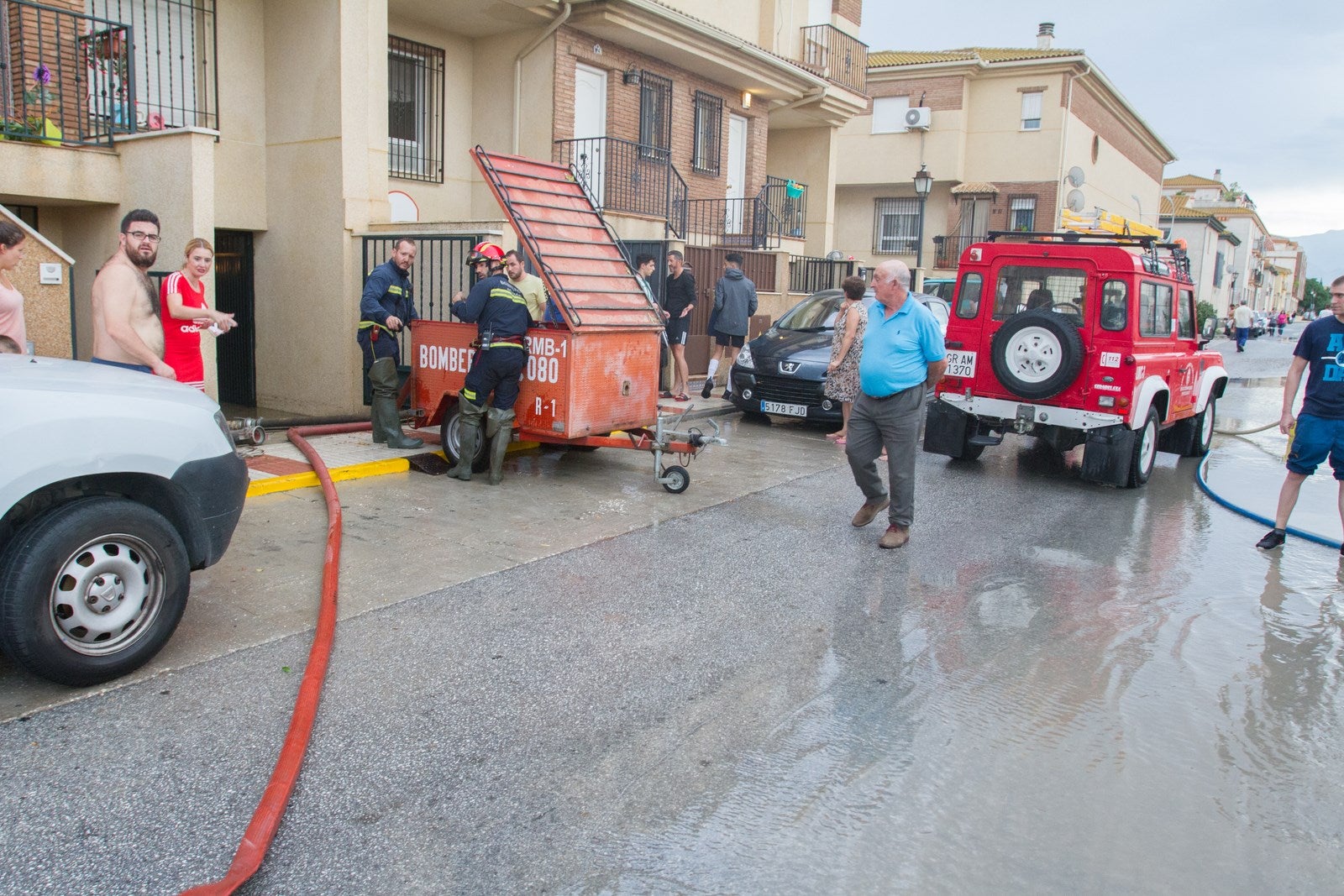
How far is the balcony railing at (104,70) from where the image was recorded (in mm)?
9500

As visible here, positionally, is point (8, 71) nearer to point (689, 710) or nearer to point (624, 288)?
point (624, 288)

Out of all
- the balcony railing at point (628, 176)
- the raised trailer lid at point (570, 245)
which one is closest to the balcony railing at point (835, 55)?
the balcony railing at point (628, 176)

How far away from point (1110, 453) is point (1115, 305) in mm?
1295

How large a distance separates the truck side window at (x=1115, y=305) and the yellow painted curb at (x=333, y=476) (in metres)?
6.11

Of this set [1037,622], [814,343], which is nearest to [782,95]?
[814,343]

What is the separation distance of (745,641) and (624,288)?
14.9 feet

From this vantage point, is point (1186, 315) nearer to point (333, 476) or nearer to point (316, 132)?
point (333, 476)

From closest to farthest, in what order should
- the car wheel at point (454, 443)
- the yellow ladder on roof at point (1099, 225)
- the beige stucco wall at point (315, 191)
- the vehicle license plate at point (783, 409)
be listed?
the car wheel at point (454, 443) → the beige stucco wall at point (315, 191) → the yellow ladder on roof at point (1099, 225) → the vehicle license plate at point (783, 409)

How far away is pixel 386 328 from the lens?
8.80m

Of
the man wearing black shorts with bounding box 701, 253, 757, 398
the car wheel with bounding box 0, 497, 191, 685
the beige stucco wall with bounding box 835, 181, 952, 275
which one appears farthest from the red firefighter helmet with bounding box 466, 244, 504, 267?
the beige stucco wall with bounding box 835, 181, 952, 275

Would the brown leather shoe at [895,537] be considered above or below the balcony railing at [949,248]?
below

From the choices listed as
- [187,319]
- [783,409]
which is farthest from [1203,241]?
[187,319]

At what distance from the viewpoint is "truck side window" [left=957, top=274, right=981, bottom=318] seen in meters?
9.53

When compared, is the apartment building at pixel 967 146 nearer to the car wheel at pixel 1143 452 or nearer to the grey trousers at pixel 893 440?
the car wheel at pixel 1143 452
